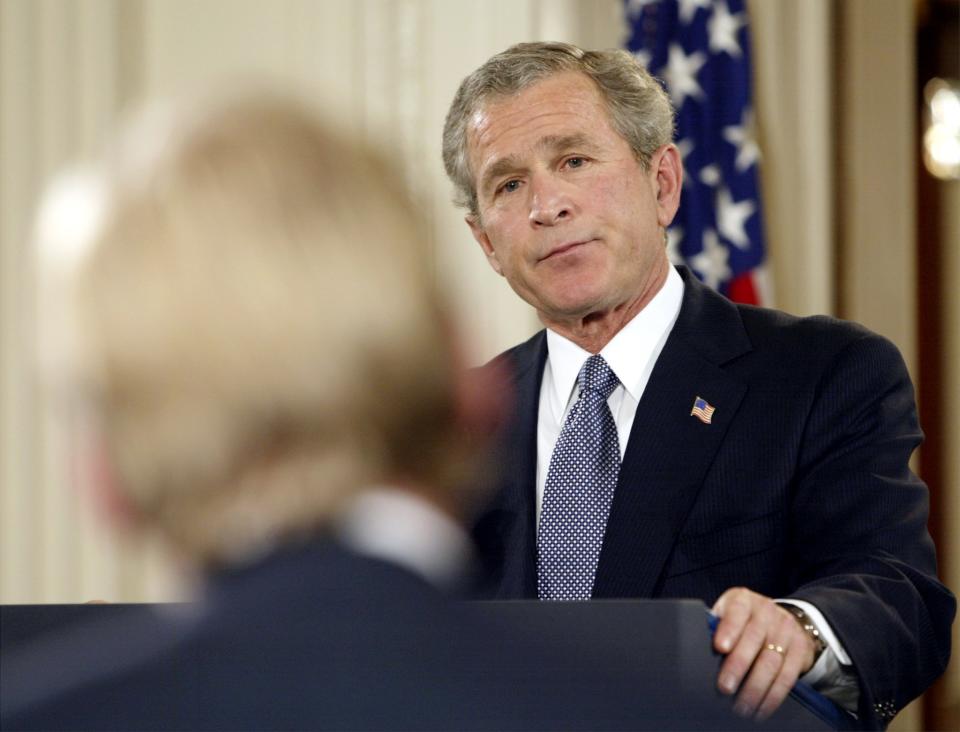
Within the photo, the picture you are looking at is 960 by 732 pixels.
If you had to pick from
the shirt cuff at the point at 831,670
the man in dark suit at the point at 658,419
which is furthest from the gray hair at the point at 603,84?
the shirt cuff at the point at 831,670

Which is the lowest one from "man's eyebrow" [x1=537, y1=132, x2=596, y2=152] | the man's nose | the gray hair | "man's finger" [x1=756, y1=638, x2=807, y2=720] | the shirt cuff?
the shirt cuff

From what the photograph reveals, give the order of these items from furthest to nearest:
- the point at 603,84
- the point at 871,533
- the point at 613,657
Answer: the point at 603,84, the point at 871,533, the point at 613,657

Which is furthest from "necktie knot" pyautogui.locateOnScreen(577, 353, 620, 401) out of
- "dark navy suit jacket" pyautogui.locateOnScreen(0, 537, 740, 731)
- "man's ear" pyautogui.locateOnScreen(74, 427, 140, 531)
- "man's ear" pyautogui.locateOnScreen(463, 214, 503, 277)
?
"man's ear" pyautogui.locateOnScreen(74, 427, 140, 531)

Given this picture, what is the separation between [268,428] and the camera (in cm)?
78

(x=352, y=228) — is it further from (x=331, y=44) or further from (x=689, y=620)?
(x=331, y=44)

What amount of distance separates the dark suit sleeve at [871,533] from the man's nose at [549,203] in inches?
23.4

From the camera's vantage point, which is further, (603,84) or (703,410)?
(603,84)

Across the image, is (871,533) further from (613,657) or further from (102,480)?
(102,480)

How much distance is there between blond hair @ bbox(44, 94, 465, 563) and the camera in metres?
0.77

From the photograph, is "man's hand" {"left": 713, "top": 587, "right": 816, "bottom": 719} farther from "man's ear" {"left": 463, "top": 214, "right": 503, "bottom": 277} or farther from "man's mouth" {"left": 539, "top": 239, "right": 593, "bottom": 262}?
"man's ear" {"left": 463, "top": 214, "right": 503, "bottom": 277}

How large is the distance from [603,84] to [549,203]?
283mm

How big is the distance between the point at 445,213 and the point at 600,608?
3481 mm

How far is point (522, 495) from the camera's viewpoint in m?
2.26

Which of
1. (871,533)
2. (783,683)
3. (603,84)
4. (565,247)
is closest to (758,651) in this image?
(783,683)
